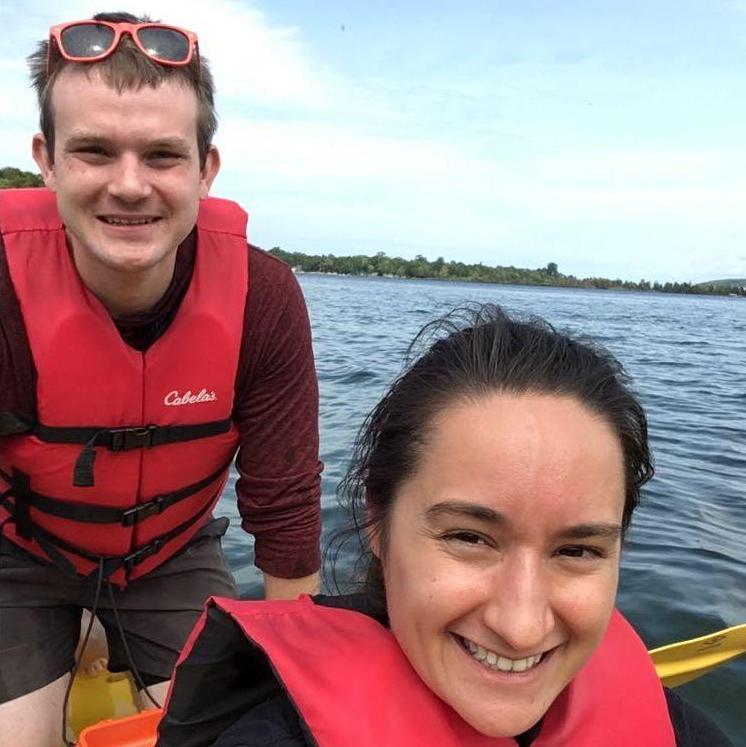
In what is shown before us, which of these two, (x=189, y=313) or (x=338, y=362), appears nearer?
(x=189, y=313)

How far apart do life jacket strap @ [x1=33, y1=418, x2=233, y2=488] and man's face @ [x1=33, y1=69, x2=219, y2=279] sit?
51 cm

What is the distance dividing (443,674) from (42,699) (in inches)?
65.9

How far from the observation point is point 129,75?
2.29 meters

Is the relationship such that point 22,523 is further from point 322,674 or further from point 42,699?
point 322,674

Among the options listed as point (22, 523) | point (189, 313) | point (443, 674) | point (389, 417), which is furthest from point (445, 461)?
point (22, 523)

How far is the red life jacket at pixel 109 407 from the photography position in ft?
8.27

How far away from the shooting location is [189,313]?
2.67 m

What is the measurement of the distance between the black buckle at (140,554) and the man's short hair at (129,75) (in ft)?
4.02

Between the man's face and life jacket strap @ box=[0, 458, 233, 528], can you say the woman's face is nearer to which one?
the man's face

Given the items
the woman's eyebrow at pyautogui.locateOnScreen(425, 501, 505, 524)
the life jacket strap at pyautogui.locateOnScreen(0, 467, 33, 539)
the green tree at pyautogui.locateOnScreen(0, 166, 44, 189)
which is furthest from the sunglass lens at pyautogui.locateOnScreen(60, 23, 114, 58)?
the green tree at pyautogui.locateOnScreen(0, 166, 44, 189)

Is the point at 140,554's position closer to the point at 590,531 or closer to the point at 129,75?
the point at 129,75

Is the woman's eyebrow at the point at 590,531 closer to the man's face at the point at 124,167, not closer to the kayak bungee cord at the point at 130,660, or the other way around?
the man's face at the point at 124,167

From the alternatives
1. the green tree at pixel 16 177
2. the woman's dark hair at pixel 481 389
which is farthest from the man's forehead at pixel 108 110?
the green tree at pixel 16 177

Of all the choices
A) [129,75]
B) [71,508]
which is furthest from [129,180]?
[71,508]
